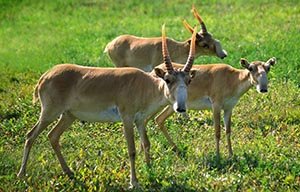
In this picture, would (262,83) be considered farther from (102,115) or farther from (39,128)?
(39,128)

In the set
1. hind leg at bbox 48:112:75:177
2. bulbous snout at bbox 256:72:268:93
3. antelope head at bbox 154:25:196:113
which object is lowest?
hind leg at bbox 48:112:75:177

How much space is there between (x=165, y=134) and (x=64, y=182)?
9.08 ft

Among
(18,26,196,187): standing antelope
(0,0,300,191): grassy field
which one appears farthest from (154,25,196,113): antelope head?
(0,0,300,191): grassy field

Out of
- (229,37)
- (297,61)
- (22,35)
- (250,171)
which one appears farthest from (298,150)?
(22,35)

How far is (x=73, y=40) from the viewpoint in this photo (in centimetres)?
2492

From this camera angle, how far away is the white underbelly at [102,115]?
33.7ft

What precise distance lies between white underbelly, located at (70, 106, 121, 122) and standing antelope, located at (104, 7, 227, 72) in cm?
586

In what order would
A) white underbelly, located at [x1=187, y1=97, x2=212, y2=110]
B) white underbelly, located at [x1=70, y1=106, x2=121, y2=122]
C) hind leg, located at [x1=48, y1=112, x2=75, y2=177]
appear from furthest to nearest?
white underbelly, located at [x1=187, y1=97, x2=212, y2=110], hind leg, located at [x1=48, y1=112, x2=75, y2=177], white underbelly, located at [x1=70, y1=106, x2=121, y2=122]

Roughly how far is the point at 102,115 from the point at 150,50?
240 inches

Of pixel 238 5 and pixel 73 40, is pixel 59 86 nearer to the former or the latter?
pixel 73 40

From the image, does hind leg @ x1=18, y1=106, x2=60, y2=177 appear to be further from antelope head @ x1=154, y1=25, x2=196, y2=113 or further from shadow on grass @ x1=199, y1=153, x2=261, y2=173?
shadow on grass @ x1=199, y1=153, x2=261, y2=173

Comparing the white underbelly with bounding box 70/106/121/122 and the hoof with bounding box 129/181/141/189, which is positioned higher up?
the white underbelly with bounding box 70/106/121/122

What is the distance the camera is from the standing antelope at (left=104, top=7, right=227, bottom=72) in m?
15.9

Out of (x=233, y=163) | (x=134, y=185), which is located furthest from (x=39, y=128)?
(x=233, y=163)
